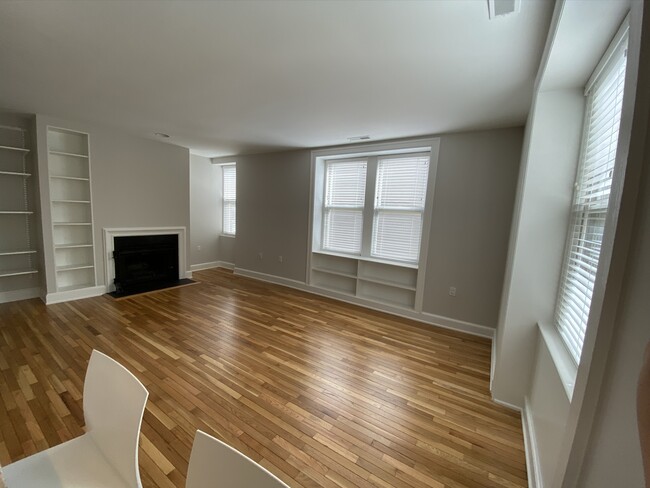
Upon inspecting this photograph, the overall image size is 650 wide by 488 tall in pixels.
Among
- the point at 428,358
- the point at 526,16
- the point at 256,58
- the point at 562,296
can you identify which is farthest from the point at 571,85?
the point at 428,358

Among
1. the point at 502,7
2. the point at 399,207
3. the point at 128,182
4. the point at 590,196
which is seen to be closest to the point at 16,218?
the point at 128,182

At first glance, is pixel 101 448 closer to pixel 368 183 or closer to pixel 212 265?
pixel 368 183

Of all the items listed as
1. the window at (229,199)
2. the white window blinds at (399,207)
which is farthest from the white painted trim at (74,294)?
the white window blinds at (399,207)

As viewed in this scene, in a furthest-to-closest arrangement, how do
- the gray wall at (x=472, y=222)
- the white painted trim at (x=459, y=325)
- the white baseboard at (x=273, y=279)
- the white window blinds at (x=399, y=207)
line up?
the white baseboard at (x=273, y=279)
the white window blinds at (x=399, y=207)
the white painted trim at (x=459, y=325)
the gray wall at (x=472, y=222)

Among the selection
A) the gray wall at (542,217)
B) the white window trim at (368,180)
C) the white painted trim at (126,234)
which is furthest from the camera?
the white painted trim at (126,234)

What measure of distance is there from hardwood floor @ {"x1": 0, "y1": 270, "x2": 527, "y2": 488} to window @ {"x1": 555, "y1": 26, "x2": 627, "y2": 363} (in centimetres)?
91

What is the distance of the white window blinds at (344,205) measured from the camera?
418 cm

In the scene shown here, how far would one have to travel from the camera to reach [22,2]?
139cm

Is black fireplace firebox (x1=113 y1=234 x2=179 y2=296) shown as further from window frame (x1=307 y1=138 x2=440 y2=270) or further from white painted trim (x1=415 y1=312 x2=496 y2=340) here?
white painted trim (x1=415 y1=312 x2=496 y2=340)

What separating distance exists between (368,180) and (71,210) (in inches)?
172

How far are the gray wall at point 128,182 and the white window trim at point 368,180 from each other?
2.45 meters

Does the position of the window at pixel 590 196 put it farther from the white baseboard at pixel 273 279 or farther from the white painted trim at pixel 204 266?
the white painted trim at pixel 204 266

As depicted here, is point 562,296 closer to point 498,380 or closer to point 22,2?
point 498,380

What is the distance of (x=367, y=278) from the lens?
4031 mm
